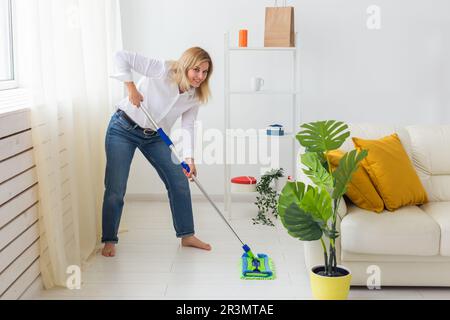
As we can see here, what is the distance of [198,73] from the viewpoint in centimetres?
353

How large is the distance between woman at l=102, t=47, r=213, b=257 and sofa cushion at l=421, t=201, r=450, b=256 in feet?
4.19

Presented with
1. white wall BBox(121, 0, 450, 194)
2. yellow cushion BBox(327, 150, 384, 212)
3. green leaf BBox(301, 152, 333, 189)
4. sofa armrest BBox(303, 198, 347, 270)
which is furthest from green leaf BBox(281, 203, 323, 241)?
white wall BBox(121, 0, 450, 194)

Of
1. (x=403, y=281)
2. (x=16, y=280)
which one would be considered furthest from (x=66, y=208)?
(x=403, y=281)

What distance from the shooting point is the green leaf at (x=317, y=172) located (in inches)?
117

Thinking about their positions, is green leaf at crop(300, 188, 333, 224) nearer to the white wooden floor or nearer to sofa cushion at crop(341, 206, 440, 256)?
sofa cushion at crop(341, 206, 440, 256)

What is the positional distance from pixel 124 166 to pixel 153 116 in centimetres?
32

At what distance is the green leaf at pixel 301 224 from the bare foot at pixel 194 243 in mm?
1106

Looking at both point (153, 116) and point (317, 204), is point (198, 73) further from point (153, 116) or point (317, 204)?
point (317, 204)

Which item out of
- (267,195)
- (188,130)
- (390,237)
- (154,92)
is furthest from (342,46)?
(390,237)

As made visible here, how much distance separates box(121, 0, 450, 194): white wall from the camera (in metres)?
4.87

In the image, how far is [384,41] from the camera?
4.89 metres

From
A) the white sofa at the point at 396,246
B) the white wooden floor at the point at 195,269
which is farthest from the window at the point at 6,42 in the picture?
the white sofa at the point at 396,246

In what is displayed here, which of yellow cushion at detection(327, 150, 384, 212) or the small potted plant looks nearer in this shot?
yellow cushion at detection(327, 150, 384, 212)

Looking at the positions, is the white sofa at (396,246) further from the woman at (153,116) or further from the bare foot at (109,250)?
the bare foot at (109,250)
